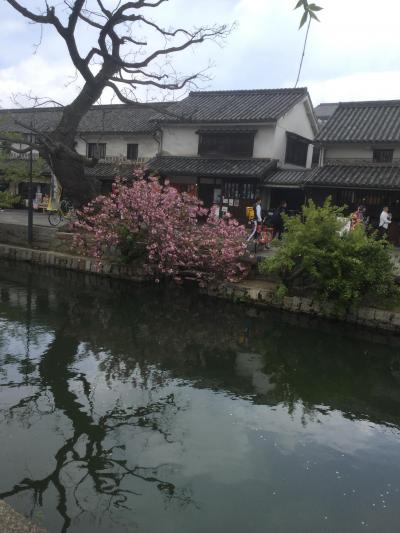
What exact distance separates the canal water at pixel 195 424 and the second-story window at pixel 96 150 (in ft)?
65.3

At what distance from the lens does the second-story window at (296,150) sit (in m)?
25.8

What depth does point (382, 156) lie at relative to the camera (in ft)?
69.5

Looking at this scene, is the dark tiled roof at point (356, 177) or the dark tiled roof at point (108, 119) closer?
the dark tiled roof at point (356, 177)

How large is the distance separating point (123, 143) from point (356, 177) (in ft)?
52.2

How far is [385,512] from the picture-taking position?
543cm

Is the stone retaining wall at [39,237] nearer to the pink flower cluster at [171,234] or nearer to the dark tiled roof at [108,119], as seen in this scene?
the pink flower cluster at [171,234]

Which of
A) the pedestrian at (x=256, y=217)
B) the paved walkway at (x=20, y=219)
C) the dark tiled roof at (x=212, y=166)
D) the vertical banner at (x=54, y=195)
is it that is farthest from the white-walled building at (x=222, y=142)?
the pedestrian at (x=256, y=217)

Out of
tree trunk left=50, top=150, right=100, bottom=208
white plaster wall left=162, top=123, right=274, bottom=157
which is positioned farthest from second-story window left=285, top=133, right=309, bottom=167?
tree trunk left=50, top=150, right=100, bottom=208

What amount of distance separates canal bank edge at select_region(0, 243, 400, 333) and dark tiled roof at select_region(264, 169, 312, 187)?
867 centimetres

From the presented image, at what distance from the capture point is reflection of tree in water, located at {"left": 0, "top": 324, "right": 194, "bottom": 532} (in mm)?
5422

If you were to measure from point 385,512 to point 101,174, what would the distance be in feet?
86.1

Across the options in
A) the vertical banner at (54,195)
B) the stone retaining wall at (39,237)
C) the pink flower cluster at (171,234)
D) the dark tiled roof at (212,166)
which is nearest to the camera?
the pink flower cluster at (171,234)

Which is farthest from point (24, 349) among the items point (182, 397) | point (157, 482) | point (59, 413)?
point (157, 482)

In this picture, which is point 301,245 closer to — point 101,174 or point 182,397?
point 182,397
